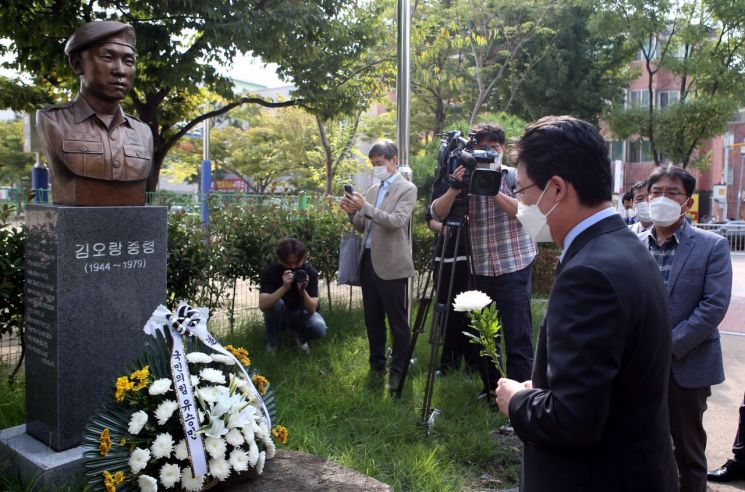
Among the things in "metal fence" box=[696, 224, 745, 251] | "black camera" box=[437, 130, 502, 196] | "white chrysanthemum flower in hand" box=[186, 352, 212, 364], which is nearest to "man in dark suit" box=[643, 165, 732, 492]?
"black camera" box=[437, 130, 502, 196]

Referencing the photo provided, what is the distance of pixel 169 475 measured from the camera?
→ 276cm

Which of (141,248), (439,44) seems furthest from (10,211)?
(439,44)

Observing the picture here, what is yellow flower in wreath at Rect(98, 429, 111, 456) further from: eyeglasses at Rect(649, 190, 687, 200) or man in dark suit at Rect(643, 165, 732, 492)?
eyeglasses at Rect(649, 190, 687, 200)

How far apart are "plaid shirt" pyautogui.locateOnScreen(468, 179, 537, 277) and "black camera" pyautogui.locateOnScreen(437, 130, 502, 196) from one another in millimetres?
391

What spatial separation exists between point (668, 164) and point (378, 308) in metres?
2.47

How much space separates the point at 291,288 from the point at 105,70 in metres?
2.90

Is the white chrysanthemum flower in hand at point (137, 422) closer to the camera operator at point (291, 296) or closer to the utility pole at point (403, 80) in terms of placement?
the camera operator at point (291, 296)

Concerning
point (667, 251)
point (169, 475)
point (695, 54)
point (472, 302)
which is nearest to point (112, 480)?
point (169, 475)

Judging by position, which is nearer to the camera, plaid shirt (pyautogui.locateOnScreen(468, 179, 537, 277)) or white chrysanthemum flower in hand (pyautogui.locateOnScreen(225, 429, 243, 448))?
white chrysanthemum flower in hand (pyautogui.locateOnScreen(225, 429, 243, 448))

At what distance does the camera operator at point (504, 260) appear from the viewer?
14.6 ft

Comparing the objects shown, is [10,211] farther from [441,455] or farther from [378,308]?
[441,455]

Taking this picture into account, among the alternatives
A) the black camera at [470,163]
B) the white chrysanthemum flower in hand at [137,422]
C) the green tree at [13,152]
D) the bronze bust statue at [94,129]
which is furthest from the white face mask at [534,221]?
the green tree at [13,152]

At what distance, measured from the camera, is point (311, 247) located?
716cm

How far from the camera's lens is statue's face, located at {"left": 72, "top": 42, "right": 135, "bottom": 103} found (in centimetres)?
354
